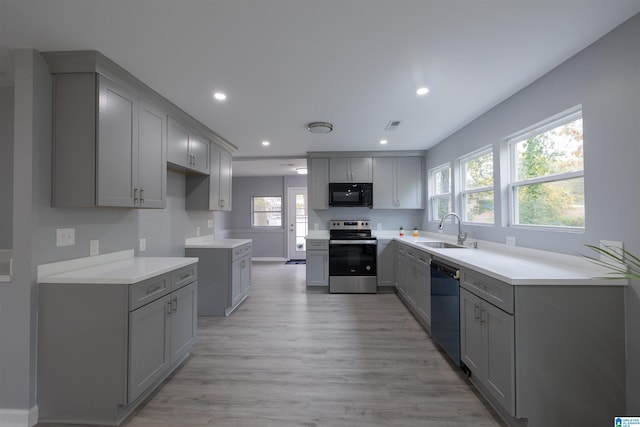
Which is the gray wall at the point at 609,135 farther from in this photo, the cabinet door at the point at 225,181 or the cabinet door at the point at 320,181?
the cabinet door at the point at 225,181

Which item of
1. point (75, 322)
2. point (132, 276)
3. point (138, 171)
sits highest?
point (138, 171)

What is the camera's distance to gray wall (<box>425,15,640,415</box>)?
1561mm

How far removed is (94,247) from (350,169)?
12.2 ft

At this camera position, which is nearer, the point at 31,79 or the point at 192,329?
the point at 31,79

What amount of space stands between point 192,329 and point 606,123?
3436mm

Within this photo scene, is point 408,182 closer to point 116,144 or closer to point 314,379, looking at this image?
point 314,379

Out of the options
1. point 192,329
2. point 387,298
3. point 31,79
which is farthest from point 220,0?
point 387,298

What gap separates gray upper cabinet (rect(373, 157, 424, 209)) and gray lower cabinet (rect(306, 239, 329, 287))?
118 centimetres

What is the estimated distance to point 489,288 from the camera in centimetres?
183

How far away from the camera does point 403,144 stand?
173 inches

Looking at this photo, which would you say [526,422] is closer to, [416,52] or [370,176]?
[416,52]

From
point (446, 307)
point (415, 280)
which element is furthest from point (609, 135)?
point (415, 280)

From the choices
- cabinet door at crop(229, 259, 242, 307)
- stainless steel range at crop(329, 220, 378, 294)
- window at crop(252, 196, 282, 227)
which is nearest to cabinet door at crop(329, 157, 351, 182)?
stainless steel range at crop(329, 220, 378, 294)

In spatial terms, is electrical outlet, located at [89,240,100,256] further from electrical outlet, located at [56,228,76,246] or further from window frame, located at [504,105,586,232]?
window frame, located at [504,105,586,232]
